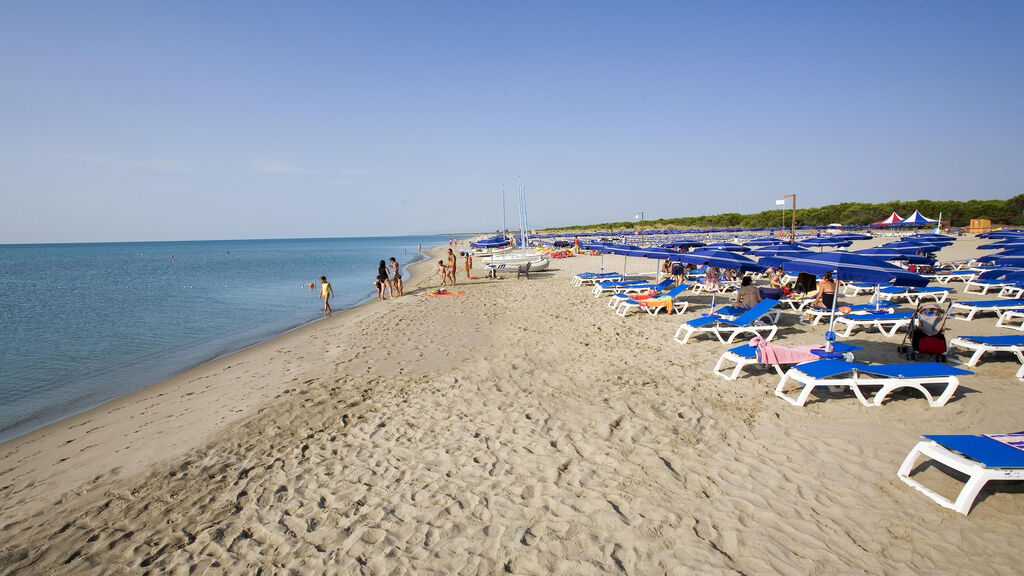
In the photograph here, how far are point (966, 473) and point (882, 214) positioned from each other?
64726mm

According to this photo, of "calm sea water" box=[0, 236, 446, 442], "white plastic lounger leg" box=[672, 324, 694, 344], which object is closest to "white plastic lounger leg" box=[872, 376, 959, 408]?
"white plastic lounger leg" box=[672, 324, 694, 344]

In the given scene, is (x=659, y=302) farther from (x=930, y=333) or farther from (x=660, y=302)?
(x=930, y=333)

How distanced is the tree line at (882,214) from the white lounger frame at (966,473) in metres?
47.7

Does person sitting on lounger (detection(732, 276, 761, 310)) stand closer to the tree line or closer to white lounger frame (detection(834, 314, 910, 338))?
white lounger frame (detection(834, 314, 910, 338))

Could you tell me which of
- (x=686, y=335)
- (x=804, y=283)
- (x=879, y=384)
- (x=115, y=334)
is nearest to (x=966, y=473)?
(x=879, y=384)

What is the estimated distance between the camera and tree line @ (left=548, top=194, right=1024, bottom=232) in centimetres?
4286

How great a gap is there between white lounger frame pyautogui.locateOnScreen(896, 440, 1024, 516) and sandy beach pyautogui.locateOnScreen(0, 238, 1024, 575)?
92mm

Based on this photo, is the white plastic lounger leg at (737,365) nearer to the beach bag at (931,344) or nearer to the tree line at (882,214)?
the beach bag at (931,344)

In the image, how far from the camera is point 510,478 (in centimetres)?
397

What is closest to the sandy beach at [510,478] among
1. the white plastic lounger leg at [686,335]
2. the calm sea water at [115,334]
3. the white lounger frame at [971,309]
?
the white plastic lounger leg at [686,335]

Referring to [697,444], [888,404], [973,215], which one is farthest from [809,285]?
[973,215]

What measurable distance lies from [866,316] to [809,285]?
391cm

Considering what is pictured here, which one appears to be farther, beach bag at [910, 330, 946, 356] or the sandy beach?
beach bag at [910, 330, 946, 356]

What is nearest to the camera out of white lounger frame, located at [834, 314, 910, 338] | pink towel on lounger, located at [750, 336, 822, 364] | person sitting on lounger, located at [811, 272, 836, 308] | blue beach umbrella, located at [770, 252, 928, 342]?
pink towel on lounger, located at [750, 336, 822, 364]
